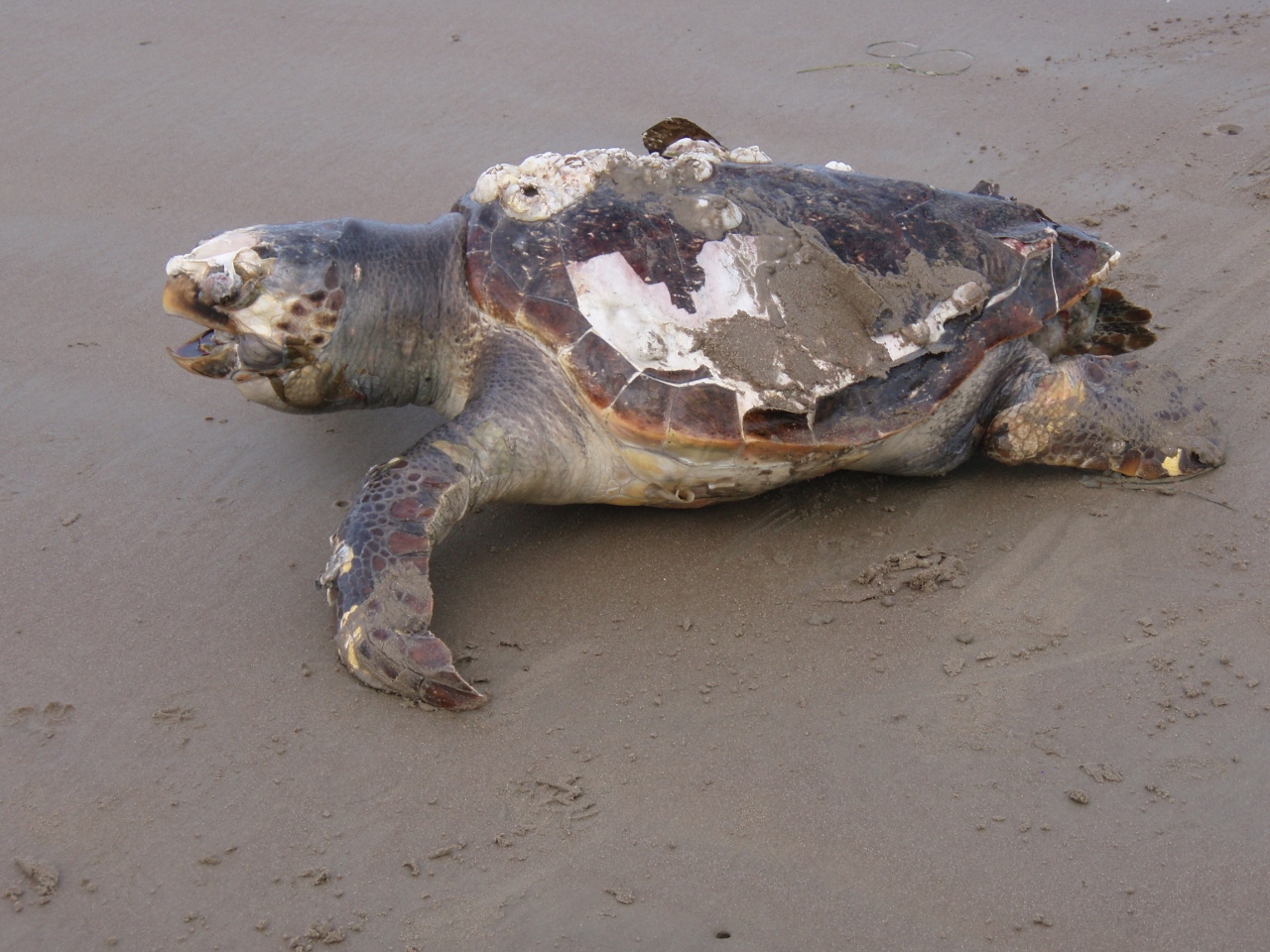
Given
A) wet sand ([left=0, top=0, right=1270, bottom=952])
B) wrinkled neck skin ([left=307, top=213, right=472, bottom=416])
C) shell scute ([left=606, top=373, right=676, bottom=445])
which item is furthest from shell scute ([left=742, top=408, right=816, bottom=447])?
wrinkled neck skin ([left=307, top=213, right=472, bottom=416])

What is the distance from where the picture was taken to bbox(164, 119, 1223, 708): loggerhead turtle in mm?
2824

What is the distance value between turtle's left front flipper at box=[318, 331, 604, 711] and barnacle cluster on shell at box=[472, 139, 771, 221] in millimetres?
377

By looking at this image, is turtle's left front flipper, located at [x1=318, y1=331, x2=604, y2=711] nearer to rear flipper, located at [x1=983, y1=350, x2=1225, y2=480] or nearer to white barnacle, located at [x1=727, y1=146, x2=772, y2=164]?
white barnacle, located at [x1=727, y1=146, x2=772, y2=164]

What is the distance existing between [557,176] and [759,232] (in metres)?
0.61

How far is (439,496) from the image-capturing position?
2.69 m

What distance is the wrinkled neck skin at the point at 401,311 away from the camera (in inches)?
121

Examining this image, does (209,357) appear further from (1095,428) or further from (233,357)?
(1095,428)

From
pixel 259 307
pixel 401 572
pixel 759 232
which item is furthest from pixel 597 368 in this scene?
pixel 259 307

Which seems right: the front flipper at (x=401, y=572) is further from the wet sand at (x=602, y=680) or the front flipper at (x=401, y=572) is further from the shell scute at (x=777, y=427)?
the shell scute at (x=777, y=427)

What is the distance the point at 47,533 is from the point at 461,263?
1.35 meters

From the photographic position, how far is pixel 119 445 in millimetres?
3293

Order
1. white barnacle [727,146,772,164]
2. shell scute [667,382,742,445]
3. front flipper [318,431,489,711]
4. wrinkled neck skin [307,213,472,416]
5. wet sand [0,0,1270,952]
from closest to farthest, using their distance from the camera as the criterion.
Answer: wet sand [0,0,1270,952] → front flipper [318,431,489,711] → shell scute [667,382,742,445] → wrinkled neck skin [307,213,472,416] → white barnacle [727,146,772,164]

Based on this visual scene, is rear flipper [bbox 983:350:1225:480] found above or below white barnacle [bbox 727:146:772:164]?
below

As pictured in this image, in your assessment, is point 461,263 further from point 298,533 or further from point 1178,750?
point 1178,750
